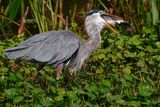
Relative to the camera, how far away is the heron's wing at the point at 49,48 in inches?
149

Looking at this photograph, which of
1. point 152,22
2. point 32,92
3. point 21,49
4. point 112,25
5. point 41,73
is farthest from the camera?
point 152,22

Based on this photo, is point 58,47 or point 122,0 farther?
point 122,0

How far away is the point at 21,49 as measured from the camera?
380cm

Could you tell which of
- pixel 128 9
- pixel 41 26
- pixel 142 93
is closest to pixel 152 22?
pixel 128 9

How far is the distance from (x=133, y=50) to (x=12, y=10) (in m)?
1.09

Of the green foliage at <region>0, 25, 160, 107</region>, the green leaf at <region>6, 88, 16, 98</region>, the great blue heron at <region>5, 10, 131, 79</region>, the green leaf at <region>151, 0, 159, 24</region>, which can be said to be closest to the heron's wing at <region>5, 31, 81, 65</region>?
the great blue heron at <region>5, 10, 131, 79</region>

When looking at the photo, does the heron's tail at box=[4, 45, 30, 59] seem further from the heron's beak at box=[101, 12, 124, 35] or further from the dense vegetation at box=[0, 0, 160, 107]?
the heron's beak at box=[101, 12, 124, 35]

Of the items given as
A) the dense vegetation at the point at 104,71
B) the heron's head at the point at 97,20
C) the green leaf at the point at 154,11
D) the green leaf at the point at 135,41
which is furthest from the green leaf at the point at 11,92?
the green leaf at the point at 154,11

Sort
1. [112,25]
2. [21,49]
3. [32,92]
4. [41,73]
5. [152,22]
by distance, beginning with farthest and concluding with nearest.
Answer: [152,22] → [112,25] → [41,73] → [21,49] → [32,92]

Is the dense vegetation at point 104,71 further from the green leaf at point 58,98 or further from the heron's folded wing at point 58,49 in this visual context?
the heron's folded wing at point 58,49

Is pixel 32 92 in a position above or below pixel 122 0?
below

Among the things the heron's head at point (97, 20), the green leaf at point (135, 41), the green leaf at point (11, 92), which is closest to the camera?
the green leaf at point (11, 92)

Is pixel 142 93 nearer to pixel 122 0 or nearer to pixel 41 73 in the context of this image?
pixel 41 73

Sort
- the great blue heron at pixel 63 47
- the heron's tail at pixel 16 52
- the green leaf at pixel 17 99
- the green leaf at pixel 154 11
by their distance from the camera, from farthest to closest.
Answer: the green leaf at pixel 154 11 → the great blue heron at pixel 63 47 → the heron's tail at pixel 16 52 → the green leaf at pixel 17 99
